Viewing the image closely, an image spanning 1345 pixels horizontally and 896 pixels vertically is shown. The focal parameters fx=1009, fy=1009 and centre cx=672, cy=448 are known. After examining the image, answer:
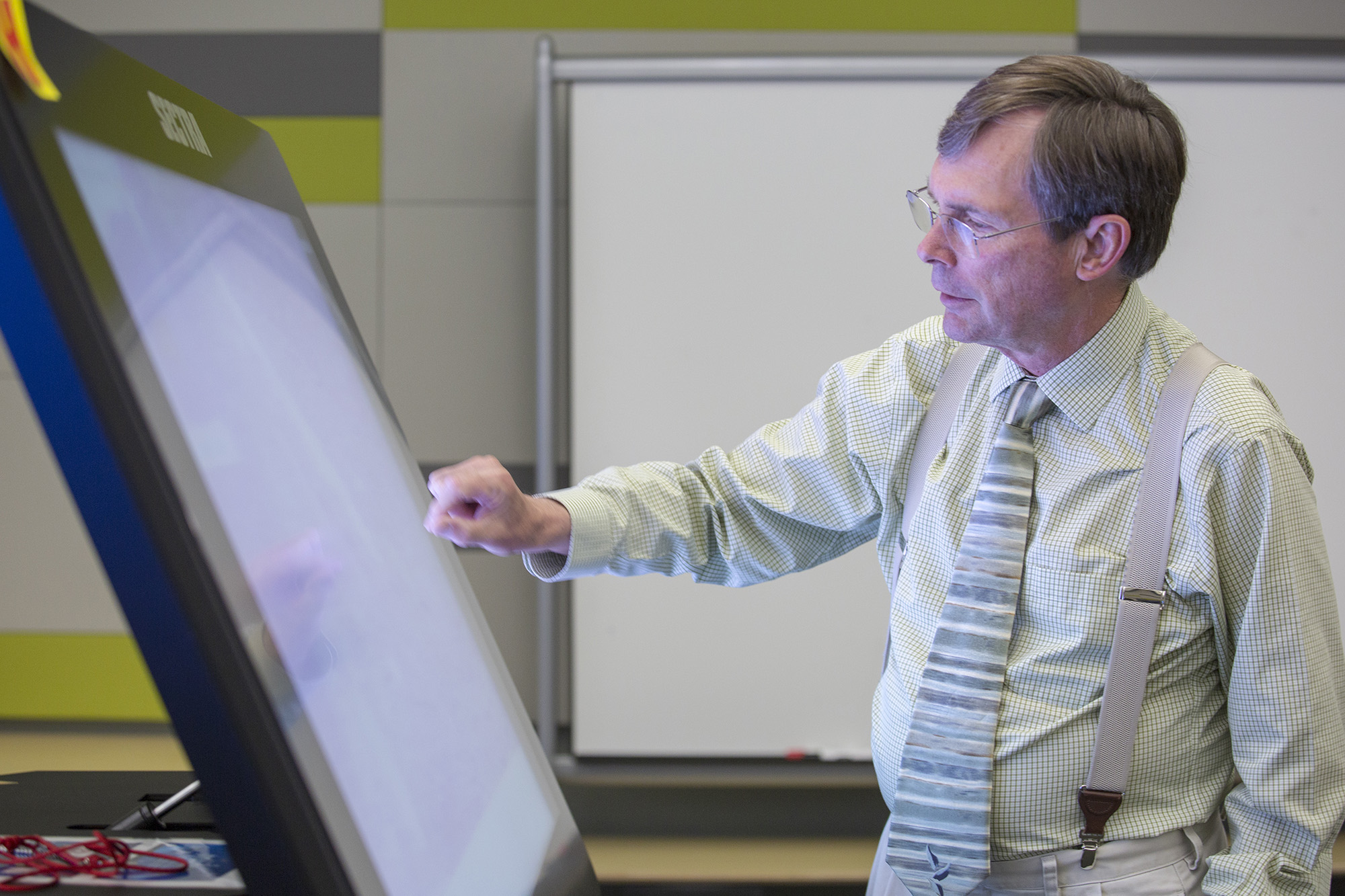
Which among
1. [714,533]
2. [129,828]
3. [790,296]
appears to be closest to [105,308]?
[129,828]

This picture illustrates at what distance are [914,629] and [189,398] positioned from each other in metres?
0.73

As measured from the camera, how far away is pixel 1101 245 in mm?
917

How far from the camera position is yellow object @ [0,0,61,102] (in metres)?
0.38

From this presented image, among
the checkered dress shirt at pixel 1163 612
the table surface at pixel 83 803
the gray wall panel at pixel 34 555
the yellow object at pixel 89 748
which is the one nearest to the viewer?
the table surface at pixel 83 803

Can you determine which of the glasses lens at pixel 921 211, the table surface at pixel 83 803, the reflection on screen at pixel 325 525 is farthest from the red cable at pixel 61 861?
the glasses lens at pixel 921 211

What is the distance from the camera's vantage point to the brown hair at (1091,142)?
88cm

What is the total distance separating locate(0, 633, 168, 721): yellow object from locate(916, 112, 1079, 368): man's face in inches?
83.5

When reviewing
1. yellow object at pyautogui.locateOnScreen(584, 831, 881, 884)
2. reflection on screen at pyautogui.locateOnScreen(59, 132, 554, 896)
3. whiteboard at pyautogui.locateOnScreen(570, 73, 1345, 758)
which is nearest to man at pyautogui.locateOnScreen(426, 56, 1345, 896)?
reflection on screen at pyautogui.locateOnScreen(59, 132, 554, 896)

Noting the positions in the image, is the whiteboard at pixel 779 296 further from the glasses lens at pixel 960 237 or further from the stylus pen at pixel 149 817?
the stylus pen at pixel 149 817

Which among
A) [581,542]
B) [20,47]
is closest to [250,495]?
[20,47]

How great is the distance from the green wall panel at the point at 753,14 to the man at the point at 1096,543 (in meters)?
1.44

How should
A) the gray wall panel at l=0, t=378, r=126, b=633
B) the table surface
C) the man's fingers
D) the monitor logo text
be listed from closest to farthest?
1. the monitor logo text
2. the table surface
3. the man's fingers
4. the gray wall panel at l=0, t=378, r=126, b=633

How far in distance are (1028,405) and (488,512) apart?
52 cm

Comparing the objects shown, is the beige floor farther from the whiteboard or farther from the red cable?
the red cable
